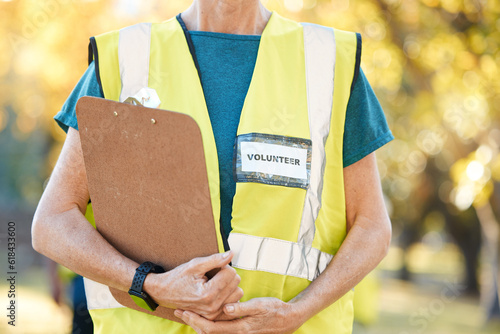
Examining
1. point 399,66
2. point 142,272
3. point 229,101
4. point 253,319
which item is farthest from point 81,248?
point 399,66

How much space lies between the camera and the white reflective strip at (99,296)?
1.96 m

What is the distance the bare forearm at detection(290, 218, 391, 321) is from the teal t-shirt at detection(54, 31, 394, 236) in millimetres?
258

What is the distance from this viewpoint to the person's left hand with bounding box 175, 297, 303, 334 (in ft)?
5.65

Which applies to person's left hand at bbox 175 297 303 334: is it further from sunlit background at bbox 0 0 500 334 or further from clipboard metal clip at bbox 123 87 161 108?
sunlit background at bbox 0 0 500 334

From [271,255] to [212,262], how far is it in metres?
0.31

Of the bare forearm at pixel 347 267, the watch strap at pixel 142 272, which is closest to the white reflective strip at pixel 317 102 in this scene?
the bare forearm at pixel 347 267

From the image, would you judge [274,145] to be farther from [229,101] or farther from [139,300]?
[139,300]

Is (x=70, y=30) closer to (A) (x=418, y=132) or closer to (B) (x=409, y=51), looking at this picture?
(B) (x=409, y=51)

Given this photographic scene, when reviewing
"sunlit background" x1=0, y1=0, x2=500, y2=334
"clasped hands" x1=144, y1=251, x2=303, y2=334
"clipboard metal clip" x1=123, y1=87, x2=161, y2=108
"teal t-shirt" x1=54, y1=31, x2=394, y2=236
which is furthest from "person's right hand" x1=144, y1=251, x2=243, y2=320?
"sunlit background" x1=0, y1=0, x2=500, y2=334

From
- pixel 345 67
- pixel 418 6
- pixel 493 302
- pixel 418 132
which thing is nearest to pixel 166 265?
pixel 345 67

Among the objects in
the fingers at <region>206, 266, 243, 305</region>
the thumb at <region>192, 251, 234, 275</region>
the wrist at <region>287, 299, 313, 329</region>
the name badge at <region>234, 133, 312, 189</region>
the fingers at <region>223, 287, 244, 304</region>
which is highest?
the name badge at <region>234, 133, 312, 189</region>

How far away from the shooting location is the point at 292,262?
1.93 metres

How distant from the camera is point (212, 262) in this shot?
1.63 metres

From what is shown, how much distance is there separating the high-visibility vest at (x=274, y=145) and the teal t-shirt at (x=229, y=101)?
0.13 feet
